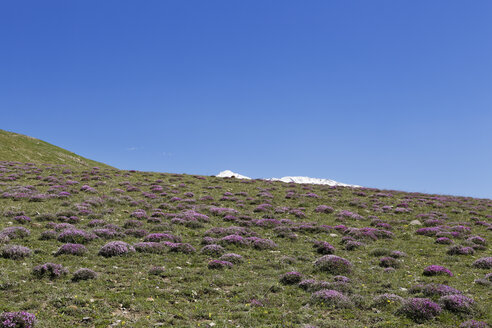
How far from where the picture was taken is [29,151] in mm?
70875

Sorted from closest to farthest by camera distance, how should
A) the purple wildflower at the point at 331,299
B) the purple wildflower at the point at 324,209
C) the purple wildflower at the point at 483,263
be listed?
the purple wildflower at the point at 331,299 → the purple wildflower at the point at 483,263 → the purple wildflower at the point at 324,209

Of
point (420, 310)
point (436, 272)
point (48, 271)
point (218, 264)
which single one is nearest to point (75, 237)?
point (48, 271)

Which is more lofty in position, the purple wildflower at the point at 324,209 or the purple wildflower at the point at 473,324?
the purple wildflower at the point at 324,209

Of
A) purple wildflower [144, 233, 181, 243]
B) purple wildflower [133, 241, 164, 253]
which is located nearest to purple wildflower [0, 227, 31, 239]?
purple wildflower [133, 241, 164, 253]

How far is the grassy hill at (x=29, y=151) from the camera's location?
64206mm

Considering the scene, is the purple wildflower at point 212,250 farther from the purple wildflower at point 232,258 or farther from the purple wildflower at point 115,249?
the purple wildflower at point 115,249

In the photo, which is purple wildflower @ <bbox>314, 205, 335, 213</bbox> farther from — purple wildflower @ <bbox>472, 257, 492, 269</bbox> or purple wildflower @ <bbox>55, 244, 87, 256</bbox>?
purple wildflower @ <bbox>55, 244, 87, 256</bbox>

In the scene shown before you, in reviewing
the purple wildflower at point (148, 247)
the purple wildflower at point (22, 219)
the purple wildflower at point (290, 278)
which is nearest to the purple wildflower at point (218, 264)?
the purple wildflower at point (290, 278)

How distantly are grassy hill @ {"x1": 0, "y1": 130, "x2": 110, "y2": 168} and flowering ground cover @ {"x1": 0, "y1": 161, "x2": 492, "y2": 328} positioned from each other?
3955cm

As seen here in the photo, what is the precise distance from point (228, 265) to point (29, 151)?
74248 mm

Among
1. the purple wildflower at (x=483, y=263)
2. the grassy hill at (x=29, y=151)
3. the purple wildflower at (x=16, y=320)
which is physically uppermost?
the grassy hill at (x=29, y=151)

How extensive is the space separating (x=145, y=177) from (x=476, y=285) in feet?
139

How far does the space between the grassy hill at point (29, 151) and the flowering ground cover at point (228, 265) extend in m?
39.6

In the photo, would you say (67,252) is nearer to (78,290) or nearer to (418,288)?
(78,290)
